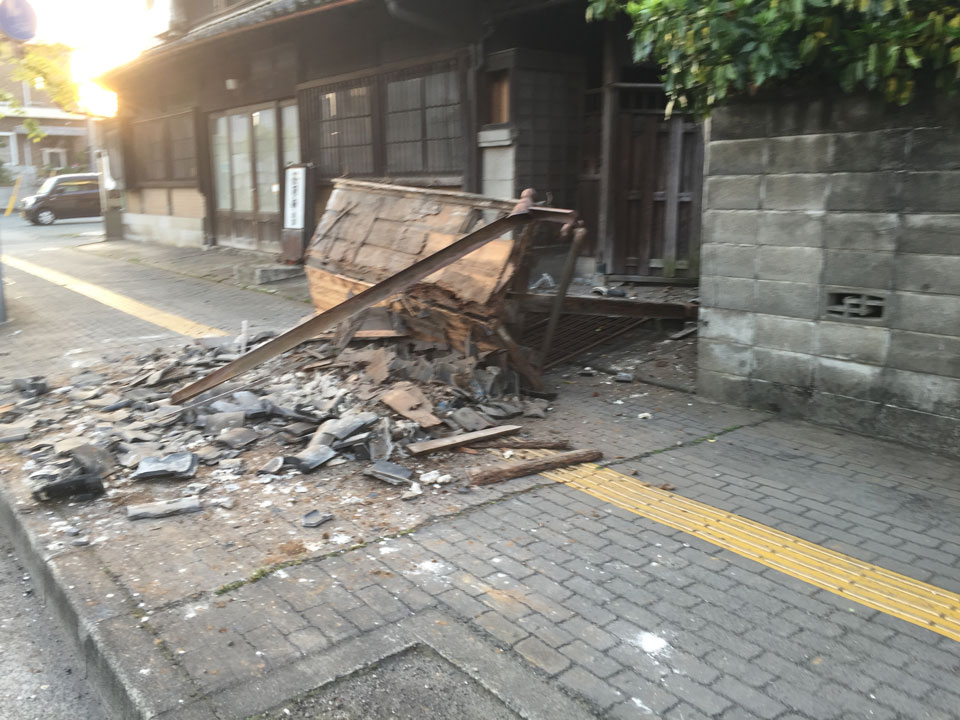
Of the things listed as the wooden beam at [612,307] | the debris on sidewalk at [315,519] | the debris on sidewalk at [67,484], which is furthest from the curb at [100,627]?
the wooden beam at [612,307]

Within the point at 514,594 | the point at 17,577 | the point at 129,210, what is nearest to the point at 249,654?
the point at 514,594

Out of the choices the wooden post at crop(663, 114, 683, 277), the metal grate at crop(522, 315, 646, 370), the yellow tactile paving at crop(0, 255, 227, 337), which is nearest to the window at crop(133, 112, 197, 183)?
the yellow tactile paving at crop(0, 255, 227, 337)

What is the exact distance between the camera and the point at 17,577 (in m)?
3.96

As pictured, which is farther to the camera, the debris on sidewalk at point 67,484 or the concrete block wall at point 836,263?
the concrete block wall at point 836,263

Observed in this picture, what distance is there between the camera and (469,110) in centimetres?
993

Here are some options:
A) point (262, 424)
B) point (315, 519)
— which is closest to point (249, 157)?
point (262, 424)

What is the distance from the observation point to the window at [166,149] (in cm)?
1719

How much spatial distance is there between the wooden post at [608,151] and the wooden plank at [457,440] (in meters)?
4.79

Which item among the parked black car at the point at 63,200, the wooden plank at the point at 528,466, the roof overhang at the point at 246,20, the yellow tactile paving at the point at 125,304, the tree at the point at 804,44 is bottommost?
the wooden plank at the point at 528,466

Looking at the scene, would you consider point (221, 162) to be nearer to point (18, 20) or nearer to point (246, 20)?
point (246, 20)

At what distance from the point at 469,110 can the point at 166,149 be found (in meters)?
11.2

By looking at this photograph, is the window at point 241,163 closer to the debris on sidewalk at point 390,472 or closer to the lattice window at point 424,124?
the lattice window at point 424,124

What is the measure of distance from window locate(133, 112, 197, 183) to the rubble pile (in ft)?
38.7

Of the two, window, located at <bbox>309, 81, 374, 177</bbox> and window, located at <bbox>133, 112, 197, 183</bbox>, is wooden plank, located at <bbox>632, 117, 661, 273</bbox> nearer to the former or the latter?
window, located at <bbox>309, 81, 374, 177</bbox>
